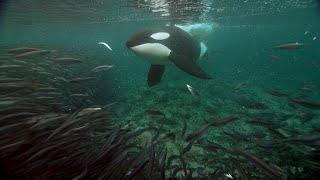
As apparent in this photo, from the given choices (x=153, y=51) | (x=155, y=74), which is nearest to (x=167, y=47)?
(x=153, y=51)

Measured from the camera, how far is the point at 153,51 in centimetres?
636

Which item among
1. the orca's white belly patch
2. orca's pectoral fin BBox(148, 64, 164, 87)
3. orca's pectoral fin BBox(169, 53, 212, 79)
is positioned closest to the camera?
orca's pectoral fin BBox(169, 53, 212, 79)

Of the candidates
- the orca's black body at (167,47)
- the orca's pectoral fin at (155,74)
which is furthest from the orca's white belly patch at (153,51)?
the orca's pectoral fin at (155,74)

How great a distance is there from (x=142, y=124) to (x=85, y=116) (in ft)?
17.5

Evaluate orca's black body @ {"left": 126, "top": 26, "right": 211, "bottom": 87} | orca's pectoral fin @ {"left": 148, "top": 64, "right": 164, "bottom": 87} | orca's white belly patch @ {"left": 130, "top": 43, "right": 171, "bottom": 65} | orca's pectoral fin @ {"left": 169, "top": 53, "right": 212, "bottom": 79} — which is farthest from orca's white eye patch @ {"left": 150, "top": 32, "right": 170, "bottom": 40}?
orca's pectoral fin @ {"left": 148, "top": 64, "right": 164, "bottom": 87}

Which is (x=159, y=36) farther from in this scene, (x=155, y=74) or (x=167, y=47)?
(x=155, y=74)

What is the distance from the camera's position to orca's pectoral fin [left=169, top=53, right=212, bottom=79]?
570cm

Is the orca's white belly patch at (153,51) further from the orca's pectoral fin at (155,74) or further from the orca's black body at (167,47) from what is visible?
the orca's pectoral fin at (155,74)

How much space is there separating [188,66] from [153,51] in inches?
42.6

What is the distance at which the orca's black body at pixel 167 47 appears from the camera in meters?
5.99

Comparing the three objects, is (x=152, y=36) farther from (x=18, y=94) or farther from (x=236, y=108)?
(x=236, y=108)

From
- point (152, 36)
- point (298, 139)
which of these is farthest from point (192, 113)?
point (298, 139)

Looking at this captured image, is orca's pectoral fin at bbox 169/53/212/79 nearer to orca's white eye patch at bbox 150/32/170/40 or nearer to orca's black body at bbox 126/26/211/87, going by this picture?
orca's black body at bbox 126/26/211/87

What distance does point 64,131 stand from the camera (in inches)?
153
